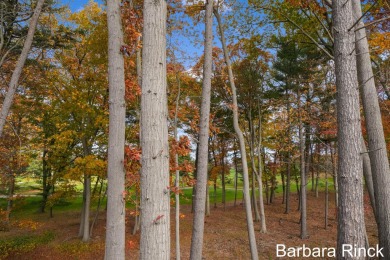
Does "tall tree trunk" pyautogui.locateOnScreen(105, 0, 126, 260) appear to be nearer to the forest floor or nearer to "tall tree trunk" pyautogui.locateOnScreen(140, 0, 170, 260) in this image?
"tall tree trunk" pyautogui.locateOnScreen(140, 0, 170, 260)

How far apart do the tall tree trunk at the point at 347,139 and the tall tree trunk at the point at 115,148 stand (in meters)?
3.20

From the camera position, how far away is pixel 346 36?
3.68 meters

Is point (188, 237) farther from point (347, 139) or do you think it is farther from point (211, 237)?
point (347, 139)

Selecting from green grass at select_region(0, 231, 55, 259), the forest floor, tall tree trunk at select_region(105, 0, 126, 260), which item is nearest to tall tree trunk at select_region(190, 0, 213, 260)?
tall tree trunk at select_region(105, 0, 126, 260)

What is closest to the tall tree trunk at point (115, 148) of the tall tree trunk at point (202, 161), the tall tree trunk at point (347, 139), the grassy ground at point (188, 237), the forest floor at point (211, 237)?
the tall tree trunk at point (202, 161)

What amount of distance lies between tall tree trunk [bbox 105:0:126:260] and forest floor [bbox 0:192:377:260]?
4459mm

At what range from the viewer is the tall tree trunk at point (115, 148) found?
3.99 m

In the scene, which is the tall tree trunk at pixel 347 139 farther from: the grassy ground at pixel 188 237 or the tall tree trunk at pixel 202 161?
the grassy ground at pixel 188 237

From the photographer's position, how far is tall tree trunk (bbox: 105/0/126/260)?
399 cm

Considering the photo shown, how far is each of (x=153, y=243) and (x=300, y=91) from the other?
1393cm

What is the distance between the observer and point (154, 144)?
7.94 feet

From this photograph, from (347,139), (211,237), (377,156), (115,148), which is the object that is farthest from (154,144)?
(211,237)

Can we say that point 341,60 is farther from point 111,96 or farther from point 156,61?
point 111,96

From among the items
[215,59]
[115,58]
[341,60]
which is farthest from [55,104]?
[341,60]
